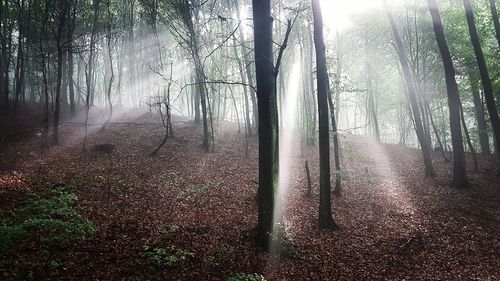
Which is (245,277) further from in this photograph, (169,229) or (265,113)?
(265,113)

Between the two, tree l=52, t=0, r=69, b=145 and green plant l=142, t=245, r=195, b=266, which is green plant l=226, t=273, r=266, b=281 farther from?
tree l=52, t=0, r=69, b=145

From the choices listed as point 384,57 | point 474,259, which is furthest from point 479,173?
point 384,57

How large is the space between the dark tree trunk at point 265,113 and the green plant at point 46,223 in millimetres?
4487

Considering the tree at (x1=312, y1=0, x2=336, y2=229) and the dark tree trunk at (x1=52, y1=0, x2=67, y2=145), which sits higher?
the dark tree trunk at (x1=52, y1=0, x2=67, y2=145)

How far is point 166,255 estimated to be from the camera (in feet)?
24.9

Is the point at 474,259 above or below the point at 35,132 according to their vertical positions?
below

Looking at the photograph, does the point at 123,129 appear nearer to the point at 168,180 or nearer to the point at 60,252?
the point at 168,180

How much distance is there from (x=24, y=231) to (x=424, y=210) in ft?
44.8

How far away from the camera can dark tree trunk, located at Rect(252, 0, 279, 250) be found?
8289 mm

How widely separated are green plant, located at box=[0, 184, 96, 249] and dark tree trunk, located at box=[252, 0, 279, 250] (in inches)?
177

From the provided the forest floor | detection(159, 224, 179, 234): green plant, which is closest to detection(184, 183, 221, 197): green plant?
the forest floor

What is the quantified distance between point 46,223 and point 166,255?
292 centimetres

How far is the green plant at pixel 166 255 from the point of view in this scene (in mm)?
7191

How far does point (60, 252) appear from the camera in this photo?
6902mm
